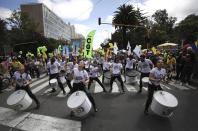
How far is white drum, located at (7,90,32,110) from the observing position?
9.62 metres

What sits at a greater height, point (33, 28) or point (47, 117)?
point (33, 28)

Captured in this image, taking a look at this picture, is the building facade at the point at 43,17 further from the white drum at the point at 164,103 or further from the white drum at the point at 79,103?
the white drum at the point at 164,103

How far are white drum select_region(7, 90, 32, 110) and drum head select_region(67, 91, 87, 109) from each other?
213cm

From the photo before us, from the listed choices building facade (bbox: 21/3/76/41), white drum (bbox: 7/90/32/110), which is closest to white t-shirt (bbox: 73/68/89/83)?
white drum (bbox: 7/90/32/110)

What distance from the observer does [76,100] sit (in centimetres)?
858

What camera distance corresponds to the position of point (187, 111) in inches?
365

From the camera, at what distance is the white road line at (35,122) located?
8.02m

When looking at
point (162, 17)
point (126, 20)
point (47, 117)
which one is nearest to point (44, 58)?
point (47, 117)

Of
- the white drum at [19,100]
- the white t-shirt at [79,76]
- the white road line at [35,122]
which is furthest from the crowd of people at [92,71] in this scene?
the white road line at [35,122]

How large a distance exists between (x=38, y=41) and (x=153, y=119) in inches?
2738

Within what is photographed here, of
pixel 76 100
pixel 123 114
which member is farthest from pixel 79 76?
pixel 123 114

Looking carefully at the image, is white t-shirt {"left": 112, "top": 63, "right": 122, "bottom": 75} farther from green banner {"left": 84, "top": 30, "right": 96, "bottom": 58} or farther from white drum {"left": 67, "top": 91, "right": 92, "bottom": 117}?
white drum {"left": 67, "top": 91, "right": 92, "bottom": 117}

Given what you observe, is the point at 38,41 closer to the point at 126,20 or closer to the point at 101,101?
the point at 126,20

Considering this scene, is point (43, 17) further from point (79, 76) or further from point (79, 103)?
point (79, 103)
